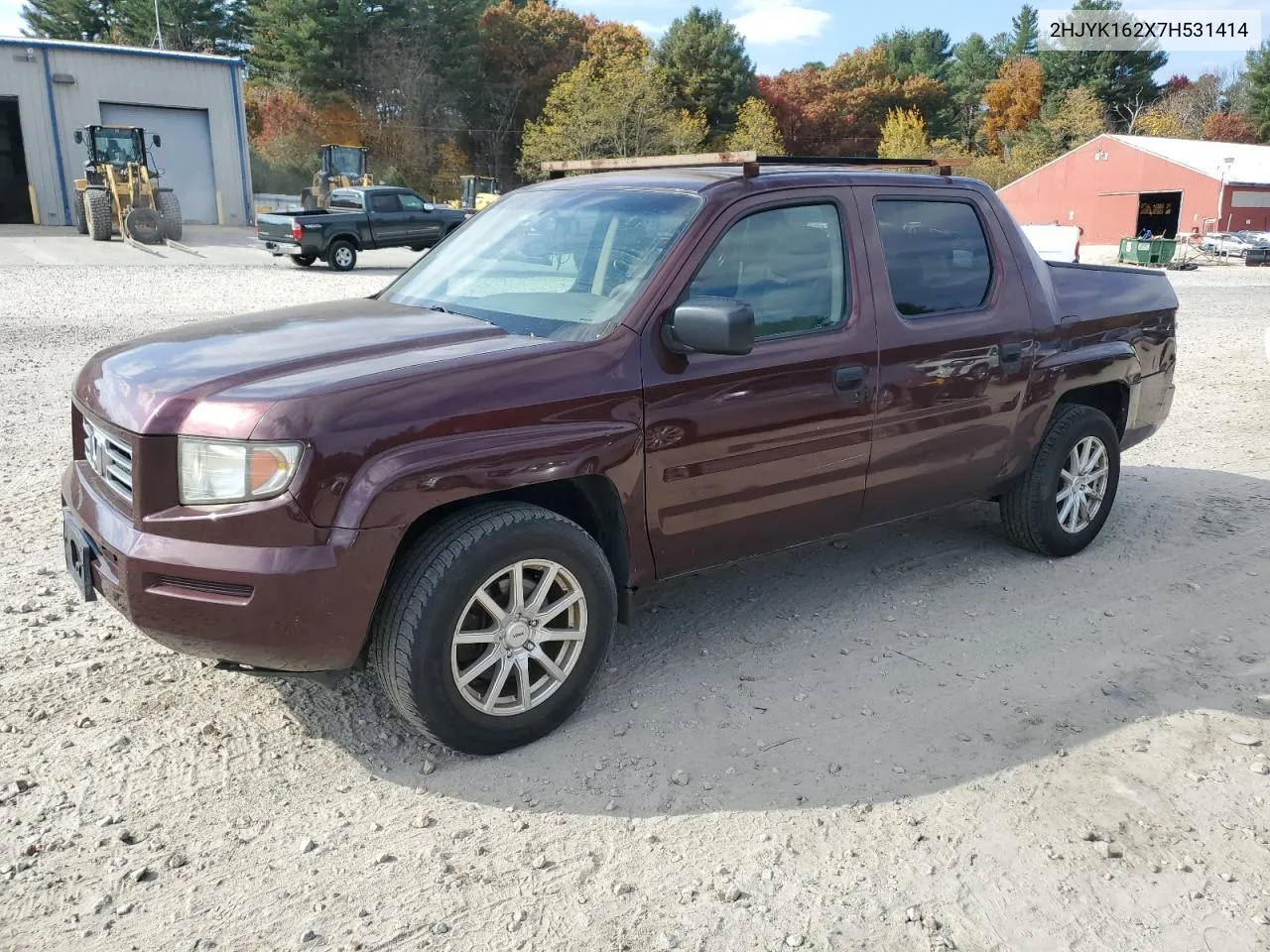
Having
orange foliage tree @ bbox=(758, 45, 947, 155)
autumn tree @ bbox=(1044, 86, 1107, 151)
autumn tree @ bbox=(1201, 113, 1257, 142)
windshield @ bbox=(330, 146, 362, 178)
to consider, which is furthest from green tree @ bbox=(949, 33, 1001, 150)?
windshield @ bbox=(330, 146, 362, 178)

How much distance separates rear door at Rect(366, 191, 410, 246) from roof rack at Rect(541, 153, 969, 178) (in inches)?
757

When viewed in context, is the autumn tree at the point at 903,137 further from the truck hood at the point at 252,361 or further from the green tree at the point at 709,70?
the truck hood at the point at 252,361

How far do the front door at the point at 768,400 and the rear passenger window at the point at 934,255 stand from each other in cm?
24

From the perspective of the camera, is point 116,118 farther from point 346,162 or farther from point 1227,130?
point 1227,130

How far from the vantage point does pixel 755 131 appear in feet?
185

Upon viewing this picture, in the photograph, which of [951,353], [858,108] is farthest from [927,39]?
[951,353]

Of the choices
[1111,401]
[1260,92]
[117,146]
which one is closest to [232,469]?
[1111,401]

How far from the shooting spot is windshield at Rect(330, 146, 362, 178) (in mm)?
32969

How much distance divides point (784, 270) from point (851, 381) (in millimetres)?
501

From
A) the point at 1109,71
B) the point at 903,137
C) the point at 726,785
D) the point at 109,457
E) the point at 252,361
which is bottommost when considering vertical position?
the point at 726,785

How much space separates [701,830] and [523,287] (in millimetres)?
2055

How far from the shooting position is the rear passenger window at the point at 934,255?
4.23 metres

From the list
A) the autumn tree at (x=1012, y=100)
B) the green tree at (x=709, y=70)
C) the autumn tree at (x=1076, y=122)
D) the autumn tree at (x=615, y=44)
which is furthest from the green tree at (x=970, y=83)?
the autumn tree at (x=615, y=44)

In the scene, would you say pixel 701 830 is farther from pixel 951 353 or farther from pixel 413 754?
pixel 951 353
